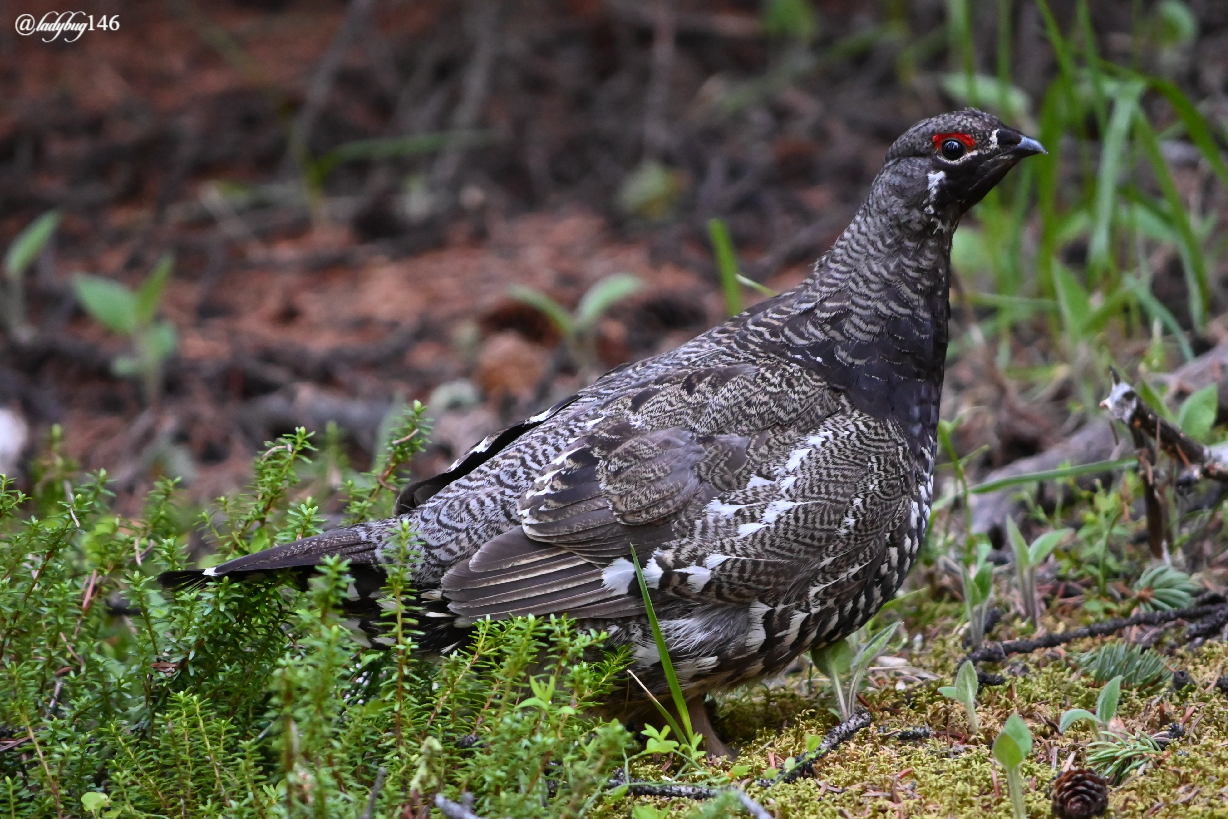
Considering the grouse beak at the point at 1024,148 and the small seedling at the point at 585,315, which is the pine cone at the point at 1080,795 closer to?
the grouse beak at the point at 1024,148

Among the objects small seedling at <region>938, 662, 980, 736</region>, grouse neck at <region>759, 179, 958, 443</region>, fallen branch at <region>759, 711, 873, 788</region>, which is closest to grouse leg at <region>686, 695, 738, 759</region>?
fallen branch at <region>759, 711, 873, 788</region>

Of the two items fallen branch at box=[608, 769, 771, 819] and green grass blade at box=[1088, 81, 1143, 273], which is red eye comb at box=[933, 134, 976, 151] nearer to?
green grass blade at box=[1088, 81, 1143, 273]

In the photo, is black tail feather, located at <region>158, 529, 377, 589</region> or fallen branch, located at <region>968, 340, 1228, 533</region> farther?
fallen branch, located at <region>968, 340, 1228, 533</region>

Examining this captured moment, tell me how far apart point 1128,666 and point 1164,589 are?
51cm

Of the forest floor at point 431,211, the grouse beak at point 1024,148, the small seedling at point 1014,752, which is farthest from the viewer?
the forest floor at point 431,211

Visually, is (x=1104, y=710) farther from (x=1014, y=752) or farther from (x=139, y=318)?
(x=139, y=318)

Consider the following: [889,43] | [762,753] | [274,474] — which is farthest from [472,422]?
[889,43]

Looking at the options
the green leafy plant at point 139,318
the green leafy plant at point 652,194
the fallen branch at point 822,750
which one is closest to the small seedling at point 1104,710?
the fallen branch at point 822,750

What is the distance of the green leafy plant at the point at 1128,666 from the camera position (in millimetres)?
3631

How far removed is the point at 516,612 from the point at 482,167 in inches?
255

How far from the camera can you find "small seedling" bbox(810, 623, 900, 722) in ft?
11.9

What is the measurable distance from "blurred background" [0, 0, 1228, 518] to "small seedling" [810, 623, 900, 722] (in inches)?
82.8

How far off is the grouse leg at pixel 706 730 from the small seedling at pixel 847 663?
369 millimetres

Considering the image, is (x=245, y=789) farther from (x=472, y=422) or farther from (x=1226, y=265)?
(x=1226, y=265)
